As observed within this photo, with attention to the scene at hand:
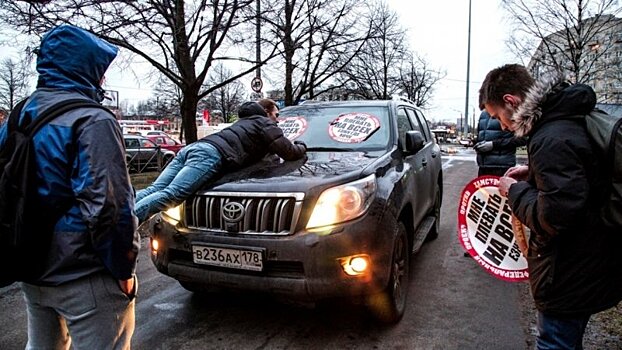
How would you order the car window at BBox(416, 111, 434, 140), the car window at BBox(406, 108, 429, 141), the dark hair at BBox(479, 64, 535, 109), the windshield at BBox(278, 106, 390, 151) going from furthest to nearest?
1. the car window at BBox(416, 111, 434, 140)
2. the car window at BBox(406, 108, 429, 141)
3. the windshield at BBox(278, 106, 390, 151)
4. the dark hair at BBox(479, 64, 535, 109)

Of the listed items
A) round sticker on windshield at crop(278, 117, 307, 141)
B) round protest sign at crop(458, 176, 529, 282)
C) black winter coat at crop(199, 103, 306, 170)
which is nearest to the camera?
round protest sign at crop(458, 176, 529, 282)

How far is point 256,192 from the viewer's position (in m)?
3.02

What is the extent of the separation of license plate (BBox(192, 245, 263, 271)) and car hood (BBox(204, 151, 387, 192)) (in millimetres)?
425

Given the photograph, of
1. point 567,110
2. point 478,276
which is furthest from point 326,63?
point 567,110

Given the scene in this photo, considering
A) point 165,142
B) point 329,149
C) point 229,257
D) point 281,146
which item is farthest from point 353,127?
point 165,142

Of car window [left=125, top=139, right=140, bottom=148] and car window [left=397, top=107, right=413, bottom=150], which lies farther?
car window [left=125, top=139, right=140, bottom=148]

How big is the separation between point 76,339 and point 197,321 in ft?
5.88

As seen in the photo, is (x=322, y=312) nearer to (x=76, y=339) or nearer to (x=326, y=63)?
(x=76, y=339)

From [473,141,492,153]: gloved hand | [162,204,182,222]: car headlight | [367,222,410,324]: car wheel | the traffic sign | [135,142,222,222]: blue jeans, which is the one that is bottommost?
[367,222,410,324]: car wheel

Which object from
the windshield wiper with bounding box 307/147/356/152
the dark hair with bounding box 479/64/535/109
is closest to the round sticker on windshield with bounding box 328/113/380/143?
the windshield wiper with bounding box 307/147/356/152

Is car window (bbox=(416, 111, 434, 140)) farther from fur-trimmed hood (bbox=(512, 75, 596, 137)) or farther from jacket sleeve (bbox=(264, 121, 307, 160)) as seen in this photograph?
fur-trimmed hood (bbox=(512, 75, 596, 137))

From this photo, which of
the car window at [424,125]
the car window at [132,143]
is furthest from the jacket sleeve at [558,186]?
the car window at [132,143]

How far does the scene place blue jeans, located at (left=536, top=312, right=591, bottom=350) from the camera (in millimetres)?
1828

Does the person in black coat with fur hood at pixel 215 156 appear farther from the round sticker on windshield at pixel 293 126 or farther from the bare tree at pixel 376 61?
the bare tree at pixel 376 61
